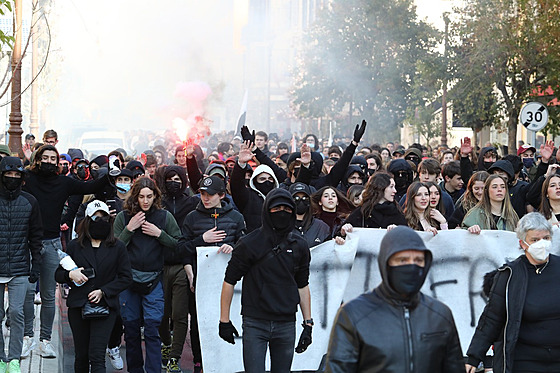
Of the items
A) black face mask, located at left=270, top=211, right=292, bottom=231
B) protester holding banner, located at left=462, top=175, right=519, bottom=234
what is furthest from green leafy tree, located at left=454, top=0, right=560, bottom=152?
black face mask, located at left=270, top=211, right=292, bottom=231

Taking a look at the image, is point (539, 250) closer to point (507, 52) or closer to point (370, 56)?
point (507, 52)

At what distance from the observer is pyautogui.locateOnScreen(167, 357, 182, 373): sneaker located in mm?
9148

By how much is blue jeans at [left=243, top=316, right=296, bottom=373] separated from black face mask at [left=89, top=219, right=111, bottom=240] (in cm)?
160

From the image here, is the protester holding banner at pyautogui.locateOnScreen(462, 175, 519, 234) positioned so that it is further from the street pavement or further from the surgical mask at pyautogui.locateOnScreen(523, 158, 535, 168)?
the surgical mask at pyautogui.locateOnScreen(523, 158, 535, 168)

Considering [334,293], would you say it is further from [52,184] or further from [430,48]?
[430,48]

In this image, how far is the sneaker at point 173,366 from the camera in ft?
30.0

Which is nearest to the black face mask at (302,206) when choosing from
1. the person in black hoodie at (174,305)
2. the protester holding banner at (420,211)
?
the protester holding banner at (420,211)

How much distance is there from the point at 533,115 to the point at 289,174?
8.75m

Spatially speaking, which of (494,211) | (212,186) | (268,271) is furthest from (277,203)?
(494,211)

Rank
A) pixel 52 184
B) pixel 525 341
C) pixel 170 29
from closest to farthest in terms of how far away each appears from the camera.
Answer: pixel 525 341 → pixel 52 184 → pixel 170 29


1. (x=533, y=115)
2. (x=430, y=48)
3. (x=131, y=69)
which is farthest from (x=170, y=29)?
(x=533, y=115)

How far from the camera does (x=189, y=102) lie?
43125mm

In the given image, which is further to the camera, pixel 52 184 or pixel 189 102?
pixel 189 102

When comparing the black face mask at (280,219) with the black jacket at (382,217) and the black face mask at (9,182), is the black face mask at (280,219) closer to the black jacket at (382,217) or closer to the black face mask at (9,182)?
the black jacket at (382,217)
